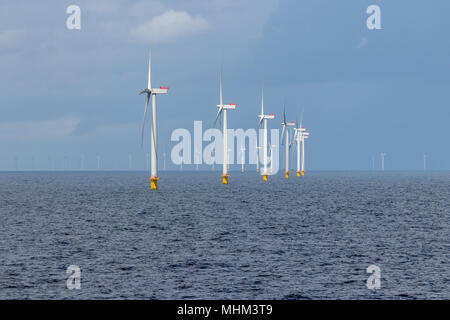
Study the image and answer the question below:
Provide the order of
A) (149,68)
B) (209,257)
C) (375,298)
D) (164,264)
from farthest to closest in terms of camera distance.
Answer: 1. (149,68)
2. (209,257)
3. (164,264)
4. (375,298)

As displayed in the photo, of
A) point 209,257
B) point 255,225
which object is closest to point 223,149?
point 255,225

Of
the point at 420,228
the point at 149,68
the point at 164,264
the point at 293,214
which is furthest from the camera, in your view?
the point at 149,68

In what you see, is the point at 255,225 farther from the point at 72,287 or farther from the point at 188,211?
the point at 72,287

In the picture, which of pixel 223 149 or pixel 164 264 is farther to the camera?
pixel 223 149

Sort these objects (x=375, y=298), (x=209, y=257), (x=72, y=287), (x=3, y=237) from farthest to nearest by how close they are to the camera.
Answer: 1. (x=3, y=237)
2. (x=209, y=257)
3. (x=72, y=287)
4. (x=375, y=298)

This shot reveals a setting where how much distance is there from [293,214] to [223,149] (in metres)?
74.3

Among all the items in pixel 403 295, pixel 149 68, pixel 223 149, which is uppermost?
pixel 149 68

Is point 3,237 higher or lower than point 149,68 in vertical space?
lower

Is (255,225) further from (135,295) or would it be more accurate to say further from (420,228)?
(135,295)

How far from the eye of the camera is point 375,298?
31.2 meters
